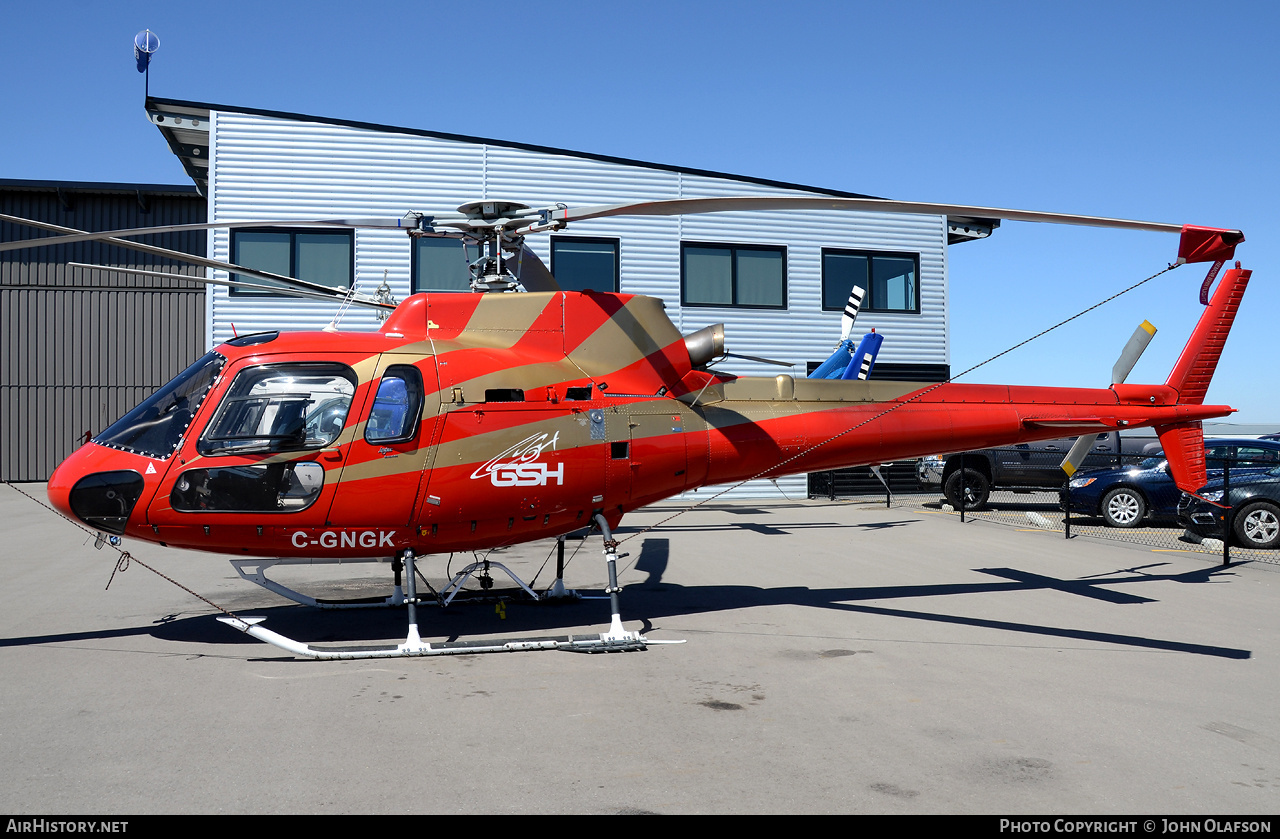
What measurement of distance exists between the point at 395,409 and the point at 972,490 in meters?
16.3

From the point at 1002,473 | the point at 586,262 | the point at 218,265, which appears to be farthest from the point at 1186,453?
the point at 586,262

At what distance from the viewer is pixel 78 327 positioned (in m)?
27.9

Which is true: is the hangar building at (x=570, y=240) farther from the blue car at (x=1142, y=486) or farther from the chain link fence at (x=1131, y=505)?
the blue car at (x=1142, y=486)

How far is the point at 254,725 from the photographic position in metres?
5.34

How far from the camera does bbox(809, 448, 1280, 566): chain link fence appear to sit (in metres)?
13.0

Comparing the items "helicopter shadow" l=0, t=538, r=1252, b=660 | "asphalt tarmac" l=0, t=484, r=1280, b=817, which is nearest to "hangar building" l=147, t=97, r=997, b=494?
"asphalt tarmac" l=0, t=484, r=1280, b=817

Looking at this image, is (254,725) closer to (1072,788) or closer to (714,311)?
(1072,788)

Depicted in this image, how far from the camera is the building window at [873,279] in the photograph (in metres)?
24.0

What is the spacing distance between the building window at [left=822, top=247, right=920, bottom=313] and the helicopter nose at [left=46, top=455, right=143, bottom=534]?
19739 mm

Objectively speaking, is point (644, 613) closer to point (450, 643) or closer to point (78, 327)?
point (450, 643)

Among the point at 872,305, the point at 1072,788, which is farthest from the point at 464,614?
the point at 872,305

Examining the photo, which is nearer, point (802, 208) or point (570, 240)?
point (802, 208)

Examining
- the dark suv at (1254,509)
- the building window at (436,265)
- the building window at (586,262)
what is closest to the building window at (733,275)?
the building window at (586,262)
